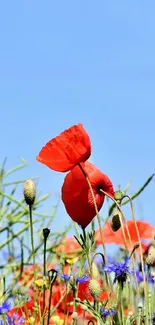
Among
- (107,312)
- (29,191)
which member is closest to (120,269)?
(107,312)

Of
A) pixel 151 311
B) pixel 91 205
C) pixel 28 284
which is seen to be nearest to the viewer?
pixel 151 311

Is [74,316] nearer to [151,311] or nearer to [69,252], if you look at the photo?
[151,311]

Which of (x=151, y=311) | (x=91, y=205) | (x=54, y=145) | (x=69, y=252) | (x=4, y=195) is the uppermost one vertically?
(x=4, y=195)

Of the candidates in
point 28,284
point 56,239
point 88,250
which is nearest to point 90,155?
point 88,250

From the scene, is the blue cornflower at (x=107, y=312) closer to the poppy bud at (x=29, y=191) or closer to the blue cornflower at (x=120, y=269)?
the blue cornflower at (x=120, y=269)

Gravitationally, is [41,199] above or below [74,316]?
above

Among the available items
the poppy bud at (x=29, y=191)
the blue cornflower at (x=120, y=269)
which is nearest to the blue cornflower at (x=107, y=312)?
the blue cornflower at (x=120, y=269)
